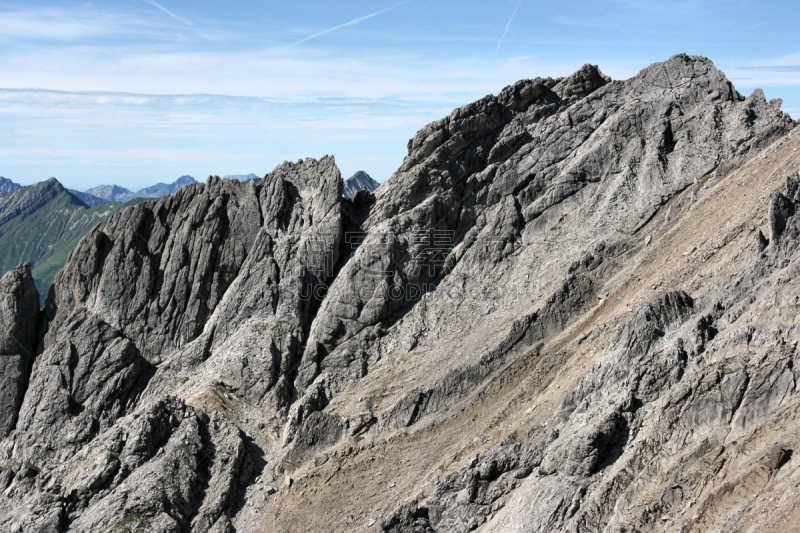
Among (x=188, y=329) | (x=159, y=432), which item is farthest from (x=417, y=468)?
(x=188, y=329)

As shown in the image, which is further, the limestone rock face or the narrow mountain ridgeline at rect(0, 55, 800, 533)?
the limestone rock face

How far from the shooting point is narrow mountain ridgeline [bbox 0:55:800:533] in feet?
115

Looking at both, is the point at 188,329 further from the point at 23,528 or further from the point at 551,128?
the point at 551,128

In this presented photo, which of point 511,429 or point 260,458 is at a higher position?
point 511,429

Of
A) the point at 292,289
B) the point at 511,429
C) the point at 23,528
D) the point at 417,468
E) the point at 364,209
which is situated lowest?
the point at 23,528

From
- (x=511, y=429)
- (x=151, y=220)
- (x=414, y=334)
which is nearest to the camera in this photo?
(x=511, y=429)

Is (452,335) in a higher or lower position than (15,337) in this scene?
lower

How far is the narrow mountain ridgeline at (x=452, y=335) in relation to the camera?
115 ft

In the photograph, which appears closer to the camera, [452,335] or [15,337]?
[452,335]

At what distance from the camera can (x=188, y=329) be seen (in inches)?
2443

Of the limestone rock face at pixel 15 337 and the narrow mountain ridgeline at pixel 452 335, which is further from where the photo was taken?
the limestone rock face at pixel 15 337

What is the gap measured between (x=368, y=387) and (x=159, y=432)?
1788 centimetres

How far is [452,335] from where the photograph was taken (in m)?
55.4

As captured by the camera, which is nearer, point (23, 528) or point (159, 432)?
point (23, 528)
